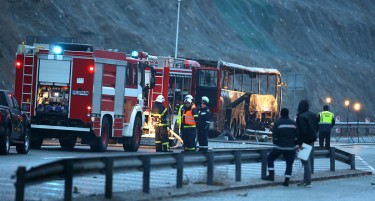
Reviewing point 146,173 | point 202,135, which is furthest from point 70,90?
point 146,173

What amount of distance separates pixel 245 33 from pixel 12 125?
5791 cm

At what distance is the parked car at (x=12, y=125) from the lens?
2567cm

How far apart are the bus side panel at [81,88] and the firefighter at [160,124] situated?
2.14 meters

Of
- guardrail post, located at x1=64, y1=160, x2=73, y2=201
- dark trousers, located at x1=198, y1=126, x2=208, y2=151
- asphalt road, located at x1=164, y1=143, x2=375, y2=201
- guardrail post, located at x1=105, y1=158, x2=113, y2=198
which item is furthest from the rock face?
guardrail post, located at x1=64, y1=160, x2=73, y2=201

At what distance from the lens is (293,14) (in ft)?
301

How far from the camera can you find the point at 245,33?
272 ft

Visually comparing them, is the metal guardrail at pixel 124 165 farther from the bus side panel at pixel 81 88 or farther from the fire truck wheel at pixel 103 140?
the fire truck wheel at pixel 103 140

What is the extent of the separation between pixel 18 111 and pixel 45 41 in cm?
1317

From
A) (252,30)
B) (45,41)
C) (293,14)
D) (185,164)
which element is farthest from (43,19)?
(185,164)

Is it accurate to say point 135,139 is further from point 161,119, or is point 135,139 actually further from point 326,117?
point 326,117

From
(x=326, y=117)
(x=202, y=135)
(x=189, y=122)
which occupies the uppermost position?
(x=326, y=117)

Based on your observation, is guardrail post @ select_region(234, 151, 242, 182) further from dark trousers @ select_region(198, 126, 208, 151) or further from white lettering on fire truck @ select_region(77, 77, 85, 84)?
white lettering on fire truck @ select_region(77, 77, 85, 84)

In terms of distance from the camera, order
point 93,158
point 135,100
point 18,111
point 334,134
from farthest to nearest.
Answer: point 334,134, point 135,100, point 18,111, point 93,158

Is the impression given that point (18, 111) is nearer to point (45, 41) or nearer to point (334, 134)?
point (45, 41)
